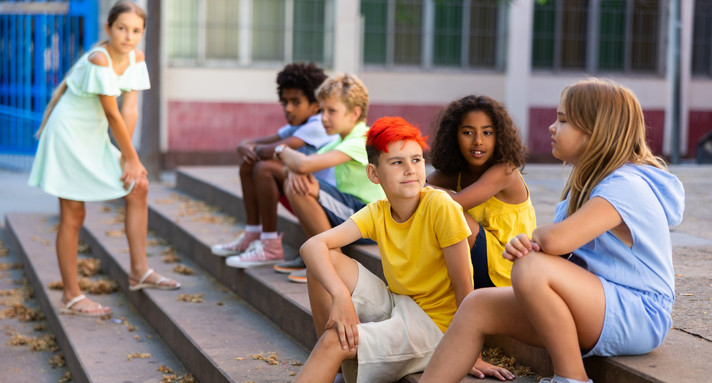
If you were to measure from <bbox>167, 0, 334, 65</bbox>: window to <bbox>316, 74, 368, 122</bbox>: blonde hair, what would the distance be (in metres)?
7.94

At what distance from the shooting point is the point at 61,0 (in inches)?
505

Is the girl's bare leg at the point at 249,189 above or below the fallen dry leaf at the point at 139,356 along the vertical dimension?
Answer: above

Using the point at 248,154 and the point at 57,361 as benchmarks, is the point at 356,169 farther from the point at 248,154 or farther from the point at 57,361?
the point at 57,361

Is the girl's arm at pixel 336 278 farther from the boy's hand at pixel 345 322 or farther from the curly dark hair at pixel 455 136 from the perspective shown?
the curly dark hair at pixel 455 136

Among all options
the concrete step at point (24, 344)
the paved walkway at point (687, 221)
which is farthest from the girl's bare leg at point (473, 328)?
the concrete step at point (24, 344)

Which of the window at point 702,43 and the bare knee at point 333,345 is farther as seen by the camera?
the window at point 702,43

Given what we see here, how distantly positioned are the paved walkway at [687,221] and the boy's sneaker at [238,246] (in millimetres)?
1601

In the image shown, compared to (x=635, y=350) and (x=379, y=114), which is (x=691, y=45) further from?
Result: (x=635, y=350)

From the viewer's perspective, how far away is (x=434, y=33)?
1296 centimetres

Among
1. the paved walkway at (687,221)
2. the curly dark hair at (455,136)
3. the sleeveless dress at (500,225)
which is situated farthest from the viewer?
the curly dark hair at (455,136)

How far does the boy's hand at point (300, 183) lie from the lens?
4.18m

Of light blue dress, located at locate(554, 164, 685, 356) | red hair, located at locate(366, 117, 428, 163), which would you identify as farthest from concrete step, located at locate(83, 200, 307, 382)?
light blue dress, located at locate(554, 164, 685, 356)

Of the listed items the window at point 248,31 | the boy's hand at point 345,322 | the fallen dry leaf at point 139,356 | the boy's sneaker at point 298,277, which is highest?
the window at point 248,31

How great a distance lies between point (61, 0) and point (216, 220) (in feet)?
25.7
